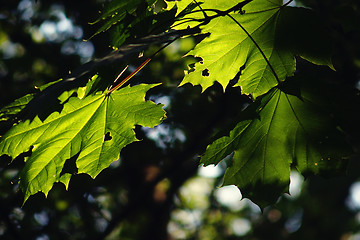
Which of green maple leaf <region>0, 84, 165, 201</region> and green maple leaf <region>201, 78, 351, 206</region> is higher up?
green maple leaf <region>0, 84, 165, 201</region>

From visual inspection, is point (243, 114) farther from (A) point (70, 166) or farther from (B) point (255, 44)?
(A) point (70, 166)

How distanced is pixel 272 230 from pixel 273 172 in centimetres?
694

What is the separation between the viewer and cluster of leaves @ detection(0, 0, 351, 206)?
5.36 feet

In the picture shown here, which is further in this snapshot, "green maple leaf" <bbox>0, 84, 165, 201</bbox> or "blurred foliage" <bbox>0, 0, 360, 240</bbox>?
"blurred foliage" <bbox>0, 0, 360, 240</bbox>

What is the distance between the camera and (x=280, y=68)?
5.57 feet

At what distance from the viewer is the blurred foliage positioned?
9.55 feet

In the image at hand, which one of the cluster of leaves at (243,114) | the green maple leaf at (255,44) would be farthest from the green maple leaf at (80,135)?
the green maple leaf at (255,44)

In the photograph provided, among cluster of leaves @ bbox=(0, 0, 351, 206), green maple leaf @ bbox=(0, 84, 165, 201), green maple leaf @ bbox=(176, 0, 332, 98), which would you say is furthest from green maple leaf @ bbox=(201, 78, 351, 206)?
green maple leaf @ bbox=(0, 84, 165, 201)

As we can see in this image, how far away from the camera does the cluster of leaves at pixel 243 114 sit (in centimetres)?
163

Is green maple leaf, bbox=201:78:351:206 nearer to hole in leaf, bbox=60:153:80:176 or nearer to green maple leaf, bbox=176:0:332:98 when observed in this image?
green maple leaf, bbox=176:0:332:98

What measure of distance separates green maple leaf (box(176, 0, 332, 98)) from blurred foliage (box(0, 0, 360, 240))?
1.17 feet

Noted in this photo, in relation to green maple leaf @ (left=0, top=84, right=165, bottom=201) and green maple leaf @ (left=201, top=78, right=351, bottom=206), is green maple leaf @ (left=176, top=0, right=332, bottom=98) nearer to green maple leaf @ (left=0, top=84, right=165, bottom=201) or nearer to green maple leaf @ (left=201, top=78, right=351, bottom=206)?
green maple leaf @ (left=201, top=78, right=351, bottom=206)

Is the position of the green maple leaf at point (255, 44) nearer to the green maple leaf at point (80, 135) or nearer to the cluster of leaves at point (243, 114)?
the cluster of leaves at point (243, 114)

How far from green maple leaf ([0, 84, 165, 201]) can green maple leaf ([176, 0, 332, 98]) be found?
0.41 meters
